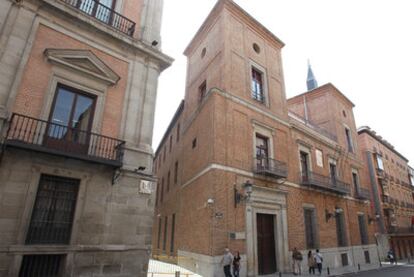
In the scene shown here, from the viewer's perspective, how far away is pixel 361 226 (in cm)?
2223

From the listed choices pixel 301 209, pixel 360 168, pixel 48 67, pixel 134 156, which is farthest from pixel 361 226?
pixel 48 67

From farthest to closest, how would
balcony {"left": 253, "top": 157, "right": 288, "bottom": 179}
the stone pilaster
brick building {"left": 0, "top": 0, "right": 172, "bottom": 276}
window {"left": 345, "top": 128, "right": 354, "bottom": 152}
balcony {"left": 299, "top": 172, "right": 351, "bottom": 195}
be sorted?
1. window {"left": 345, "top": 128, "right": 354, "bottom": 152}
2. balcony {"left": 299, "top": 172, "right": 351, "bottom": 195}
3. balcony {"left": 253, "top": 157, "right": 288, "bottom": 179}
4. the stone pilaster
5. brick building {"left": 0, "top": 0, "right": 172, "bottom": 276}

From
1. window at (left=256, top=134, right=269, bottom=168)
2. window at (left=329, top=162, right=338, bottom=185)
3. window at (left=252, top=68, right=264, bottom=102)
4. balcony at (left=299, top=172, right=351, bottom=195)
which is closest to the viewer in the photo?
window at (left=256, top=134, right=269, bottom=168)

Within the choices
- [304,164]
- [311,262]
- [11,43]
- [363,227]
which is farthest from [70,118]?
[363,227]

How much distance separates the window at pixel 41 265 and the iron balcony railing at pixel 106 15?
830 centimetres

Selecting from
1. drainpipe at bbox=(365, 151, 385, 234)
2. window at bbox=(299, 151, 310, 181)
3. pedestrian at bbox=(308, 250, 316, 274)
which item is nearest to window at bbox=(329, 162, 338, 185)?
window at bbox=(299, 151, 310, 181)

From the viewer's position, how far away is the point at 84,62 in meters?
9.04

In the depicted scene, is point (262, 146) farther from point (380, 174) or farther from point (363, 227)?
point (380, 174)

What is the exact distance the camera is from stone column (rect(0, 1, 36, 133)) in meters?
7.36

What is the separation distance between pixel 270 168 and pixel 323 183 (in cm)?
599

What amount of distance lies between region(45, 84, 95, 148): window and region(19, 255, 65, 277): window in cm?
318

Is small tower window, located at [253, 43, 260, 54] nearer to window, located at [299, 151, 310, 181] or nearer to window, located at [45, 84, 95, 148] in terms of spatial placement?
window, located at [299, 151, 310, 181]

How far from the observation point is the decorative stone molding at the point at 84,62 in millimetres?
8430

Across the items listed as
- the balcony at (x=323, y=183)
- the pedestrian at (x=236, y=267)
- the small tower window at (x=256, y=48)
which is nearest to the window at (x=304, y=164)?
the balcony at (x=323, y=183)
